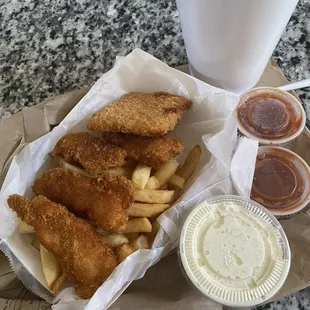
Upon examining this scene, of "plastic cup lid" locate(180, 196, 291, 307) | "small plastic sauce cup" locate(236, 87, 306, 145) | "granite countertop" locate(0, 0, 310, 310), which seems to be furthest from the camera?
"granite countertop" locate(0, 0, 310, 310)

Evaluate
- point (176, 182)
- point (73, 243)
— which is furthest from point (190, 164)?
point (73, 243)

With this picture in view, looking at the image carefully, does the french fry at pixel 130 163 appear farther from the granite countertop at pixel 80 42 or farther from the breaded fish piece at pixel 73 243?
the granite countertop at pixel 80 42

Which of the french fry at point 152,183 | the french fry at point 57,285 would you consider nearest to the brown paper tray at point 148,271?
the french fry at point 57,285

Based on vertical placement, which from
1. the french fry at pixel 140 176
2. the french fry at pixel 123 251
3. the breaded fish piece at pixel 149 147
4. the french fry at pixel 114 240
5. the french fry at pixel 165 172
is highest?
the breaded fish piece at pixel 149 147

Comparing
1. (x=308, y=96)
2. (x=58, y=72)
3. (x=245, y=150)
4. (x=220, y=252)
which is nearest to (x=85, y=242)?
(x=220, y=252)

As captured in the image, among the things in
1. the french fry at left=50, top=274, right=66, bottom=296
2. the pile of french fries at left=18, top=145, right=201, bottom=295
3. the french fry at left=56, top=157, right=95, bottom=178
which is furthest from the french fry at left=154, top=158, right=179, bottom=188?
the french fry at left=50, top=274, right=66, bottom=296

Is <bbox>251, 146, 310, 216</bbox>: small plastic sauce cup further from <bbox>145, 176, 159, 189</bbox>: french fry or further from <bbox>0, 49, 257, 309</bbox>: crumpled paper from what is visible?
<bbox>145, 176, 159, 189</bbox>: french fry
